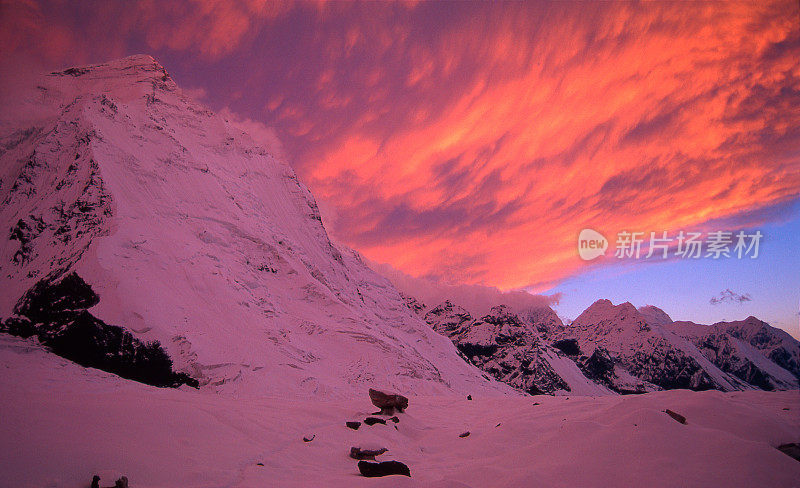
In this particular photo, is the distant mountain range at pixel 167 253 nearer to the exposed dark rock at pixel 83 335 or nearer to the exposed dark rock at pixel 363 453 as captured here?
the exposed dark rock at pixel 83 335

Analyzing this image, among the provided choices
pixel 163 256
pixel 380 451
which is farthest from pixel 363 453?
pixel 163 256

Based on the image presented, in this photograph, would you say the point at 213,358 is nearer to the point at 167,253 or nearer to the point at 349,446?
the point at 167,253

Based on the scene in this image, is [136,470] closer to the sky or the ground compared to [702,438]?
closer to the ground

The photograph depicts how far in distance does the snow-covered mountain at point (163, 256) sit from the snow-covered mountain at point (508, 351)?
112687mm

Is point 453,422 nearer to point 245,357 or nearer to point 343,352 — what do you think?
point 245,357

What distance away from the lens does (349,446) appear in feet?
26.9

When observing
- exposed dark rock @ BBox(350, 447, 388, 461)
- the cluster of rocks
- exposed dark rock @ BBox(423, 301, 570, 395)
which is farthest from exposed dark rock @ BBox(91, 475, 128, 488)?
exposed dark rock @ BBox(423, 301, 570, 395)

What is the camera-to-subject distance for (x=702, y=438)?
544 cm

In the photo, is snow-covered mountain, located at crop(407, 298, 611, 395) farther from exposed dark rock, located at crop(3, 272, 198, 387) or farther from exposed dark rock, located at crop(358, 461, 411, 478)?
exposed dark rock, located at crop(358, 461, 411, 478)

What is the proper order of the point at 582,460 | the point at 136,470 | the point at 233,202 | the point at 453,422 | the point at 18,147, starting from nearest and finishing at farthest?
the point at 136,470
the point at 582,460
the point at 453,422
the point at 18,147
the point at 233,202

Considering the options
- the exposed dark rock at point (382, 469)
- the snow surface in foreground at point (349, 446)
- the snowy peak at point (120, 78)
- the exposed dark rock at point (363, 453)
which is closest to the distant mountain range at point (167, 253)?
the snowy peak at point (120, 78)

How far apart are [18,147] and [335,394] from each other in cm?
2791

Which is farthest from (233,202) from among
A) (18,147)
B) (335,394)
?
(335,394)

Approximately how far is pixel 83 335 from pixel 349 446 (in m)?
11.6
